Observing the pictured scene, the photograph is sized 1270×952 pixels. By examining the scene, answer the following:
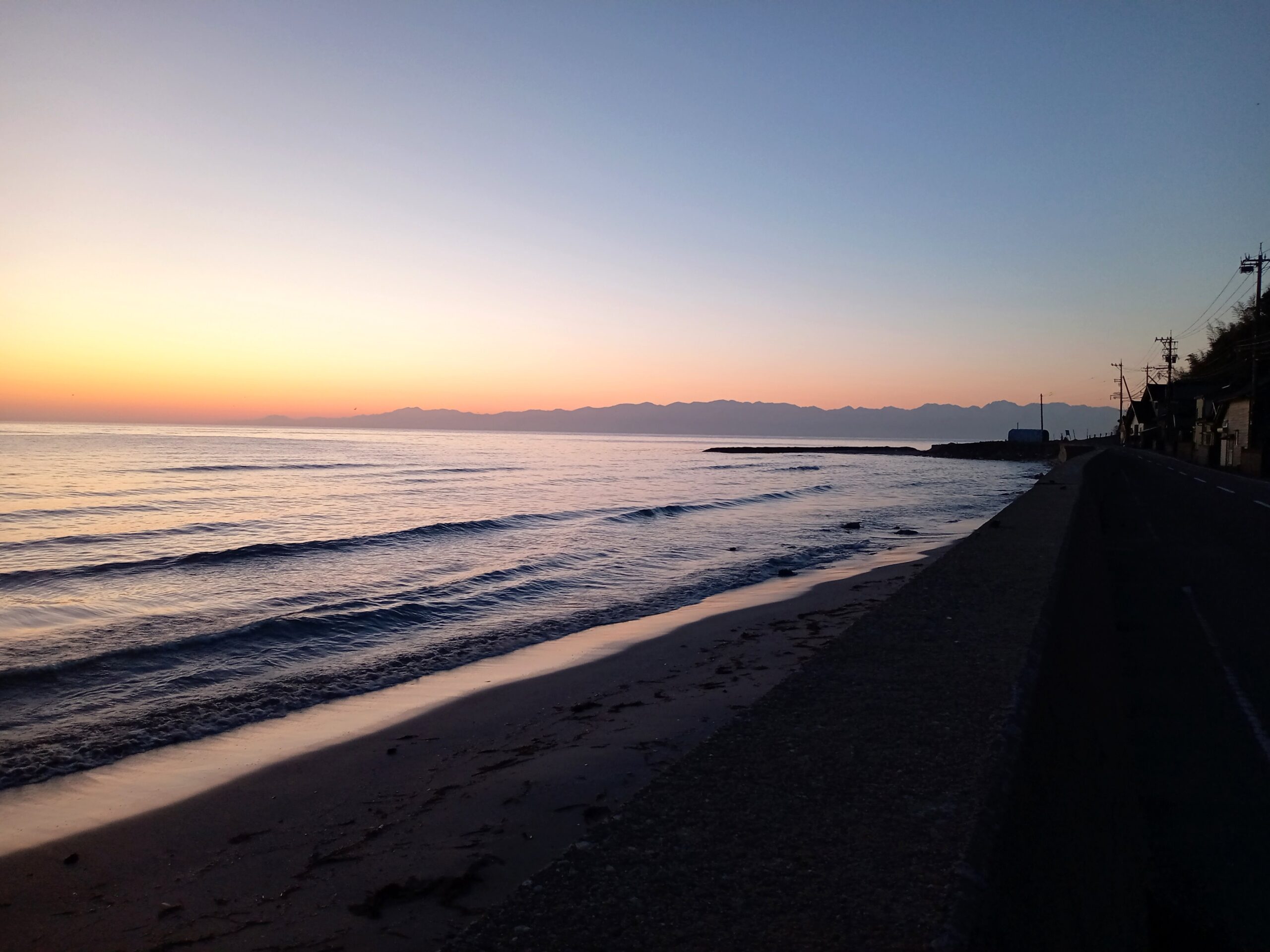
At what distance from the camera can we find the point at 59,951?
370 centimetres

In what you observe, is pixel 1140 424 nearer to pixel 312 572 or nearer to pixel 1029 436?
pixel 1029 436

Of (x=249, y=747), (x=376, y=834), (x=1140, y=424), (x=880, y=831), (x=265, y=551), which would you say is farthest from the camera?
(x=1140, y=424)

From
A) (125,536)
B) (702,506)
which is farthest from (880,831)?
(702,506)

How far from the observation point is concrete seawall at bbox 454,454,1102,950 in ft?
7.64

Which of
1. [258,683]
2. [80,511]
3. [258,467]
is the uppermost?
[258,467]

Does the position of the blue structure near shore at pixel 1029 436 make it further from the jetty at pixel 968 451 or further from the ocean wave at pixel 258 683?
the ocean wave at pixel 258 683

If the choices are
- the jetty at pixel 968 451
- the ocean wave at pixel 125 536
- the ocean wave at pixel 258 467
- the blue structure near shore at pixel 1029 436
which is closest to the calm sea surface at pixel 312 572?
Result: the ocean wave at pixel 125 536

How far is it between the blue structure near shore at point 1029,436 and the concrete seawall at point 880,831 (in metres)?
129

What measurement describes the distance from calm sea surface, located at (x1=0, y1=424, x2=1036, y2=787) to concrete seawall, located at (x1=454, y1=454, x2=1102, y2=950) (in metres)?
5.77

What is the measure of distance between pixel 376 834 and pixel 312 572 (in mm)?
11798

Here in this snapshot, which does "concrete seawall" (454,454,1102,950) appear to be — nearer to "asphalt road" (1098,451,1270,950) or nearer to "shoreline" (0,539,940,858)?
"asphalt road" (1098,451,1270,950)

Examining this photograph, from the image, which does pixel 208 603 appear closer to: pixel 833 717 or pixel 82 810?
pixel 82 810

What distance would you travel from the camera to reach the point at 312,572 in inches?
609

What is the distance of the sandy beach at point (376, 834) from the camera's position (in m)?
3.81
